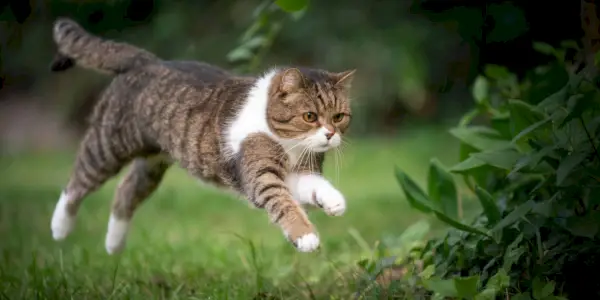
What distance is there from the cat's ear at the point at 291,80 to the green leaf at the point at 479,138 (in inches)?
34.3

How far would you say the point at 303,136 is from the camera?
6.97ft

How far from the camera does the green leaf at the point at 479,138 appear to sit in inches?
109

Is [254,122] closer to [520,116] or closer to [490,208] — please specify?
[490,208]

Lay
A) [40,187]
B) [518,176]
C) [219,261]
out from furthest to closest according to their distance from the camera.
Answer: [40,187] → [219,261] → [518,176]

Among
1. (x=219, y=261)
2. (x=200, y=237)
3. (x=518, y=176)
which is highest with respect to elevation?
(x=518, y=176)

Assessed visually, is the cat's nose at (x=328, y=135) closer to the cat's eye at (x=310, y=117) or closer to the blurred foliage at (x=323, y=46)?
the cat's eye at (x=310, y=117)

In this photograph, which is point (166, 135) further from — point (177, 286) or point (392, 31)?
point (392, 31)

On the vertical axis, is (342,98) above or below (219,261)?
above

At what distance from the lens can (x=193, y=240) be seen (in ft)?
12.1

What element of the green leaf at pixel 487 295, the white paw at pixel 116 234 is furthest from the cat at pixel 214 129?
the green leaf at pixel 487 295

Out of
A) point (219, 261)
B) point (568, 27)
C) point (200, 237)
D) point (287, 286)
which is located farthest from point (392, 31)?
point (287, 286)

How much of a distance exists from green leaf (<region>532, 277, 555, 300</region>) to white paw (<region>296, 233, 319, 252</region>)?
51 centimetres

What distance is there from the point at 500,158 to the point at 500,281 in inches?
18.6

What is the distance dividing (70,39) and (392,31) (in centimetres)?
292
